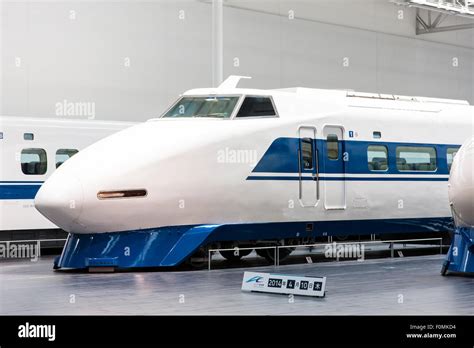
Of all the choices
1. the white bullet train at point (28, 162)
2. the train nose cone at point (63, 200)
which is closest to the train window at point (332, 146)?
the train nose cone at point (63, 200)

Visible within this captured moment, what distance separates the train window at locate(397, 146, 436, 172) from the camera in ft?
68.5

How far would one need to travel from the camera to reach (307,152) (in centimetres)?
1908

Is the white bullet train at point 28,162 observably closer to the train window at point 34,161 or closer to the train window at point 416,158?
the train window at point 34,161

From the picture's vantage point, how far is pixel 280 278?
14180mm

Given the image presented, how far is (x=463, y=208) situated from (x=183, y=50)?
16354 mm

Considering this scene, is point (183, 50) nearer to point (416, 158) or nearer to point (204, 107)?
point (416, 158)

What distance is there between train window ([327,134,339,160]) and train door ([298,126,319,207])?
414mm

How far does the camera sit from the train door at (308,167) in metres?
18.9

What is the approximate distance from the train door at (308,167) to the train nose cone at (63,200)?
467 cm

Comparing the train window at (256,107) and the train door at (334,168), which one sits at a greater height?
the train window at (256,107)

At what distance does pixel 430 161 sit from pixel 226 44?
1135 centimetres
